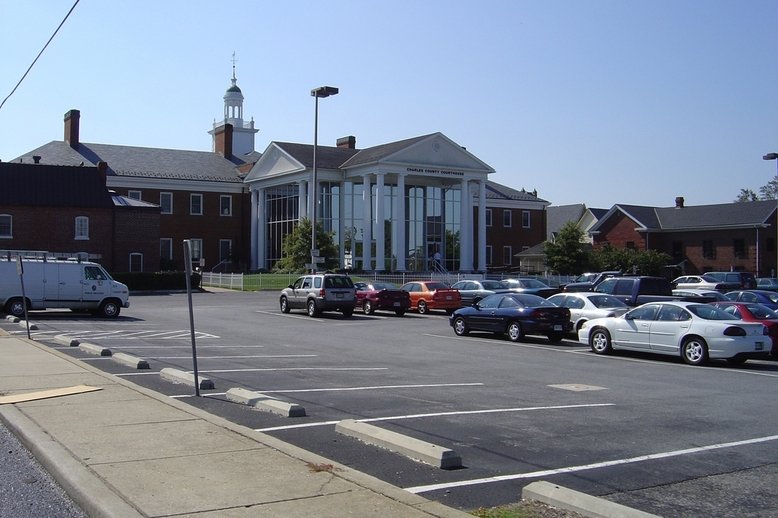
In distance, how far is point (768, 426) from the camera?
1043 centimetres

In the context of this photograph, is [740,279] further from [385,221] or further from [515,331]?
[385,221]

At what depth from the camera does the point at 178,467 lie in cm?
710

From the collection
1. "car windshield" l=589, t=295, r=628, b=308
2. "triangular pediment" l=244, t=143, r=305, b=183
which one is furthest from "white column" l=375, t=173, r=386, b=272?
"car windshield" l=589, t=295, r=628, b=308

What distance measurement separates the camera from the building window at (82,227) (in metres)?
53.9

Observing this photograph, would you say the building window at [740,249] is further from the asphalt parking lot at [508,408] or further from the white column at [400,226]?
the asphalt parking lot at [508,408]

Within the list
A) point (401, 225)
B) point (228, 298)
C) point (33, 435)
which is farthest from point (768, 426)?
point (401, 225)

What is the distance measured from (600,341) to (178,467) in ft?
51.3

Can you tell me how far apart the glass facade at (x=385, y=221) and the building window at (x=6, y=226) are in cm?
2056

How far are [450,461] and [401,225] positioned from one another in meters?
55.8

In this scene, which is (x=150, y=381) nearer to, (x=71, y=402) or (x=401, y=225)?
(x=71, y=402)

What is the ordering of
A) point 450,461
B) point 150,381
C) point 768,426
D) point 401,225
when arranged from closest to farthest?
point 450,461 < point 768,426 < point 150,381 < point 401,225

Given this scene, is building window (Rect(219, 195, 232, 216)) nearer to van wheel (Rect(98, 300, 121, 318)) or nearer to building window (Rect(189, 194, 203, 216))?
building window (Rect(189, 194, 203, 216))

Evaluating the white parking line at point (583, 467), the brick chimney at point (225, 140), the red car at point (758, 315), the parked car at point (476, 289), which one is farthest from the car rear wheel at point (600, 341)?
the brick chimney at point (225, 140)

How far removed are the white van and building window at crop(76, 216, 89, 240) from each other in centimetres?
2452
